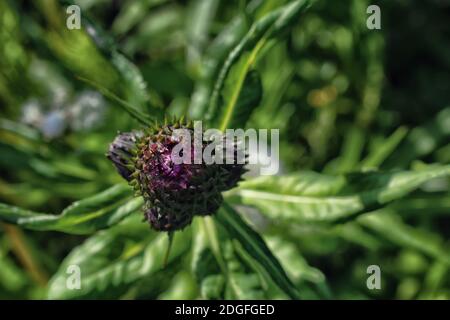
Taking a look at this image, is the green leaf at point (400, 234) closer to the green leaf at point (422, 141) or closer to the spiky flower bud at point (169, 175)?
the green leaf at point (422, 141)

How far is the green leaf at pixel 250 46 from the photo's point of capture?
1.17m

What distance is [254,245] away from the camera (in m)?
1.23

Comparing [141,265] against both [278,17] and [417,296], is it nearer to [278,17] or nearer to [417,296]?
[278,17]

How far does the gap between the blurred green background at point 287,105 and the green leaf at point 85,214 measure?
43 centimetres

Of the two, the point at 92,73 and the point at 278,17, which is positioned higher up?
the point at 92,73

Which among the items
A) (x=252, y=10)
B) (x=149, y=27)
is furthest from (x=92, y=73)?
(x=252, y=10)

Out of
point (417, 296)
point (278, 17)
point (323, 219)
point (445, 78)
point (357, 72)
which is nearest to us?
point (278, 17)

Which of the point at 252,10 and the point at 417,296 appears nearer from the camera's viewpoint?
the point at 252,10

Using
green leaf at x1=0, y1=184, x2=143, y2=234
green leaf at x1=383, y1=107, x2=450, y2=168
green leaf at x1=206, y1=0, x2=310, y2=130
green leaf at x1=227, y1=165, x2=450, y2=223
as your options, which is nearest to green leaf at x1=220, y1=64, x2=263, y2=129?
green leaf at x1=206, y1=0, x2=310, y2=130

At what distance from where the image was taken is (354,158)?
1.92 metres

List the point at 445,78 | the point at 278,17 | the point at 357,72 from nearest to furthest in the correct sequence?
1. the point at 278,17
2. the point at 357,72
3. the point at 445,78

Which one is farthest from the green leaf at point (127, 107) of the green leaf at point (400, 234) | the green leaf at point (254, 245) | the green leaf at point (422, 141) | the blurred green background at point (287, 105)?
the green leaf at point (422, 141)

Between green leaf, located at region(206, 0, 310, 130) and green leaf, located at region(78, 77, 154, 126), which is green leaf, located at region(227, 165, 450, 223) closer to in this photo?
green leaf, located at region(206, 0, 310, 130)

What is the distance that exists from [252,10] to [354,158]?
0.77 m
